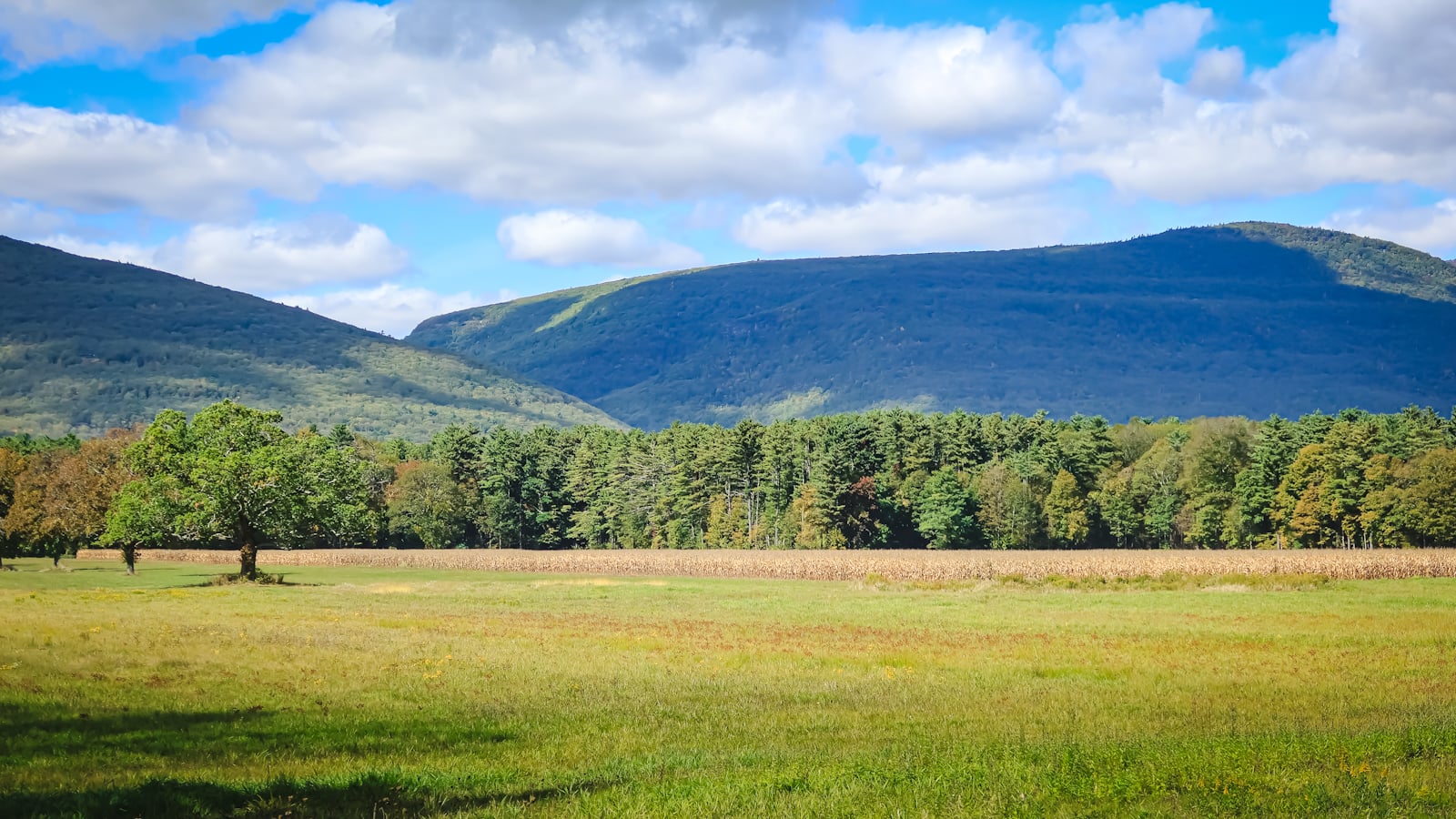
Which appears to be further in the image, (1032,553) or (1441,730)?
(1032,553)

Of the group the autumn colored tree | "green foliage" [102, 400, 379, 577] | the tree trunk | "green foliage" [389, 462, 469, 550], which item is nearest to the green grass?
"green foliage" [102, 400, 379, 577]

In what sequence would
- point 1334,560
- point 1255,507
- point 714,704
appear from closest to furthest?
point 714,704 → point 1334,560 → point 1255,507

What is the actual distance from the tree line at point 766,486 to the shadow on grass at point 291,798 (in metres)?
57.6

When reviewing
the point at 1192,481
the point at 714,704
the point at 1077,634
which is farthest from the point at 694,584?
the point at 1192,481

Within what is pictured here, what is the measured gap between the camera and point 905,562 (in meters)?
86.4

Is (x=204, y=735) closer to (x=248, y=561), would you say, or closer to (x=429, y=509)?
(x=248, y=561)

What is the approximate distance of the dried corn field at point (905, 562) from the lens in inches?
2950

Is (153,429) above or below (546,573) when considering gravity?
above

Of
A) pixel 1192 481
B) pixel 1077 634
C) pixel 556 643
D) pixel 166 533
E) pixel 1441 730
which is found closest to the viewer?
pixel 1441 730

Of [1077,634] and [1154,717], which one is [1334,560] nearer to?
[1077,634]

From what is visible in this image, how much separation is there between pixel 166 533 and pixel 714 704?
56188 mm

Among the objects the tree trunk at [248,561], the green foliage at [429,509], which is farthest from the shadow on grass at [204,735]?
the green foliage at [429,509]

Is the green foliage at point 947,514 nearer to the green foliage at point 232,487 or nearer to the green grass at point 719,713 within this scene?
the green foliage at point 232,487

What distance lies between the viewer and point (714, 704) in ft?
75.9
